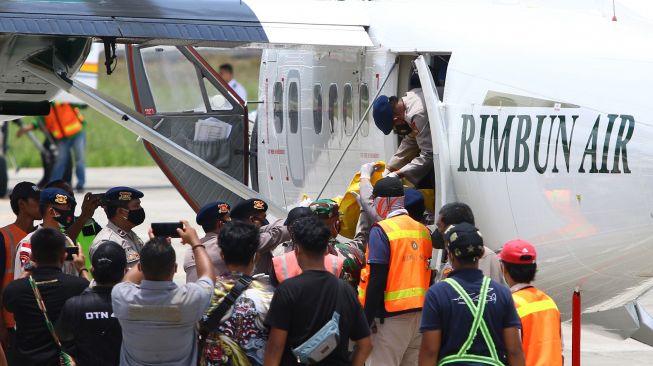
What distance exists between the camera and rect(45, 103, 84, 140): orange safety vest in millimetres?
24438

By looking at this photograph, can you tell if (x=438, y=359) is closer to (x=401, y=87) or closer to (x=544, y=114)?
(x=544, y=114)

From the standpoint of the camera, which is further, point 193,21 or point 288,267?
point 193,21

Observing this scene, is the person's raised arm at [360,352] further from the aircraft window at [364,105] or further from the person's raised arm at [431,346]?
the aircraft window at [364,105]

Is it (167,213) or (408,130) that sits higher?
(408,130)

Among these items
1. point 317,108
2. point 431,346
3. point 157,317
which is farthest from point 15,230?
point 317,108

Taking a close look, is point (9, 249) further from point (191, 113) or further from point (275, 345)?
point (191, 113)

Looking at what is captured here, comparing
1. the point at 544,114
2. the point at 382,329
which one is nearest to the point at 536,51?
the point at 544,114

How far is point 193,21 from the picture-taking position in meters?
9.20

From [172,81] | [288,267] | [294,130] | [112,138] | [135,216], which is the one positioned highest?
[172,81]

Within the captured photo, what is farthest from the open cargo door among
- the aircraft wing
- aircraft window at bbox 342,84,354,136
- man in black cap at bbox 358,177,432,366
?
man in black cap at bbox 358,177,432,366

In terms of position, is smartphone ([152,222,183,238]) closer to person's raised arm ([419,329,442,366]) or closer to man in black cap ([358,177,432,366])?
man in black cap ([358,177,432,366])

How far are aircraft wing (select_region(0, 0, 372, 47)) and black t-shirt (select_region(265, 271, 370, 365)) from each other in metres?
3.56

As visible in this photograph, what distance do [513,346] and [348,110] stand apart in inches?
181

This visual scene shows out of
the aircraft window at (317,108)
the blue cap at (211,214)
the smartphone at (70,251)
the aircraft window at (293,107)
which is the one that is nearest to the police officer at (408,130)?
the blue cap at (211,214)
